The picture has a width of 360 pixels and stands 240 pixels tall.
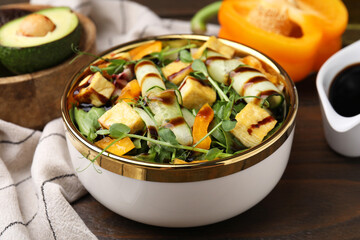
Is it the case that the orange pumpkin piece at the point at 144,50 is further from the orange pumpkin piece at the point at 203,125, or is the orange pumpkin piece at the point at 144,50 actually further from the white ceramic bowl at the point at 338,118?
the white ceramic bowl at the point at 338,118

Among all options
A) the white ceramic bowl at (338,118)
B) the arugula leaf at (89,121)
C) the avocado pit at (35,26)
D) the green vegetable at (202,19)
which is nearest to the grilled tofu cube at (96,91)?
the arugula leaf at (89,121)

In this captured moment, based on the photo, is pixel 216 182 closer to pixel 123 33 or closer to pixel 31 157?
pixel 31 157

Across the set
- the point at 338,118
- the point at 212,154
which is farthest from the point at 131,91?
the point at 338,118

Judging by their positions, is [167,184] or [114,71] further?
[114,71]

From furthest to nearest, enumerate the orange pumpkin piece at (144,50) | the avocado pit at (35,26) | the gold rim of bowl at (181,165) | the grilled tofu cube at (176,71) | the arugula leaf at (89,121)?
the avocado pit at (35,26) < the orange pumpkin piece at (144,50) < the grilled tofu cube at (176,71) < the arugula leaf at (89,121) < the gold rim of bowl at (181,165)

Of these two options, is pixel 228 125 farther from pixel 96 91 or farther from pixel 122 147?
pixel 96 91

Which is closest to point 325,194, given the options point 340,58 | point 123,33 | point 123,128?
point 340,58
